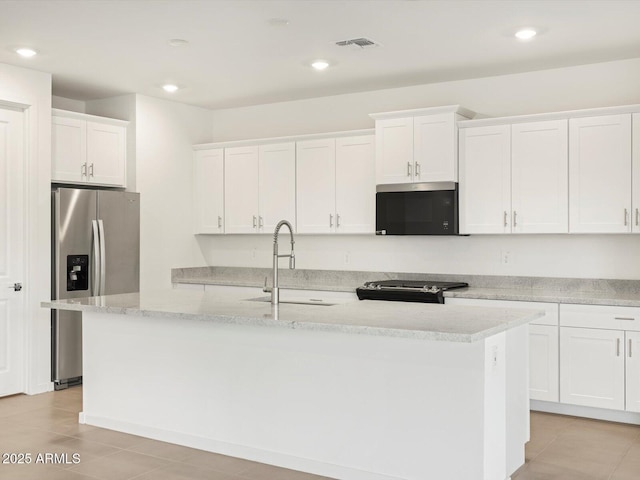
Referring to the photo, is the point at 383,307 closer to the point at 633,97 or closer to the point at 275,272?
the point at 275,272

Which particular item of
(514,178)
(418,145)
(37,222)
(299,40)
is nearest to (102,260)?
(37,222)

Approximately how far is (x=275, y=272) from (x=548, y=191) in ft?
7.90

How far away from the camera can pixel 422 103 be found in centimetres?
602

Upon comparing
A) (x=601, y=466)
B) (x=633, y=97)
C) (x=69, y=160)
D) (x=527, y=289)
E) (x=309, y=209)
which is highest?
(x=633, y=97)

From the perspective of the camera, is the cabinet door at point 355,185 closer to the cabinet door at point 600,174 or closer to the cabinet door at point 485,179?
the cabinet door at point 485,179

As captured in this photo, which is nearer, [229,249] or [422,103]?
[422,103]

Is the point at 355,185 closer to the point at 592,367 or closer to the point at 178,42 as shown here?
the point at 178,42

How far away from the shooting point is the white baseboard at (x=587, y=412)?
15.5ft

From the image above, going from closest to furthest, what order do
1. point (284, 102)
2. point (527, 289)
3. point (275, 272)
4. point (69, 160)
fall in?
1. point (275, 272)
2. point (527, 289)
3. point (69, 160)
4. point (284, 102)

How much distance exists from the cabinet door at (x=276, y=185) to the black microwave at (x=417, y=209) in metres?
1.01

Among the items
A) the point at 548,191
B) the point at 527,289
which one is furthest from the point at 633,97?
the point at 527,289

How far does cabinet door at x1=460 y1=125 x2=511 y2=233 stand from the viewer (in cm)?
535

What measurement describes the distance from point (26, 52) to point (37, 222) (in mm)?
1392

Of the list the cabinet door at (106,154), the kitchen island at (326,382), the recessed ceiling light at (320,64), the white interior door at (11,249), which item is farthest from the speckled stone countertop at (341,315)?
the cabinet door at (106,154)
